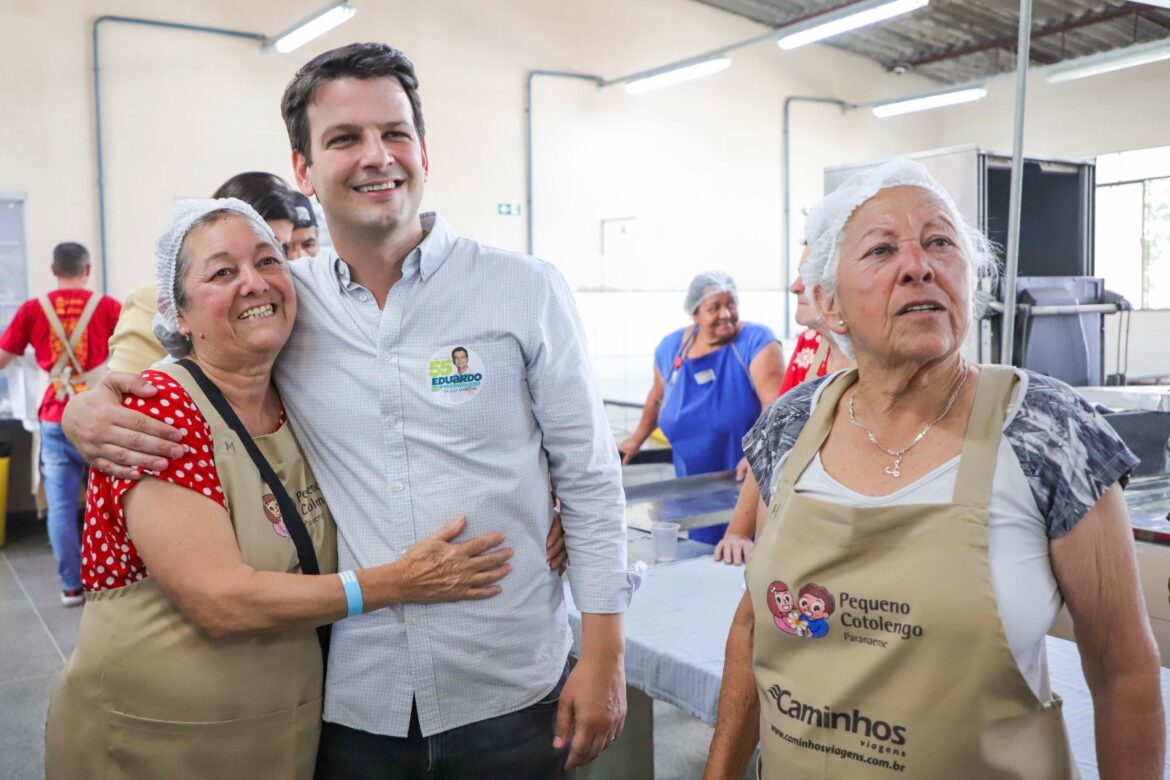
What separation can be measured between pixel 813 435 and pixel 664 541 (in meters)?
1.33

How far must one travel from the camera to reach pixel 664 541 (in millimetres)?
2648

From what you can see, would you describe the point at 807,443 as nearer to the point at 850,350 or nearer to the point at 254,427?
the point at 850,350

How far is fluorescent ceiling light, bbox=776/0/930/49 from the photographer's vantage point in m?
6.46

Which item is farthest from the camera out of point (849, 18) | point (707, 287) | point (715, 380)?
point (849, 18)

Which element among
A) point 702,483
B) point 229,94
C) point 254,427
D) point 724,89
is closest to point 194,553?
point 254,427

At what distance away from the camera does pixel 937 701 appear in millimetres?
1136

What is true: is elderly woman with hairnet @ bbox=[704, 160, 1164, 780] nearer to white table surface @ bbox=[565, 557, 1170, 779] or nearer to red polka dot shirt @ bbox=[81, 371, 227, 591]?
white table surface @ bbox=[565, 557, 1170, 779]

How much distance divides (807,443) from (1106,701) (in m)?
0.49

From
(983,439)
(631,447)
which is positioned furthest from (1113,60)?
(983,439)

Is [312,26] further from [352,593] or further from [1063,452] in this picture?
[1063,452]

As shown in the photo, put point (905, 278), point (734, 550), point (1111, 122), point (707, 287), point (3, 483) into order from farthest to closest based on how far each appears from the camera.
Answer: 1. point (1111, 122)
2. point (3, 483)
3. point (707, 287)
4. point (734, 550)
5. point (905, 278)

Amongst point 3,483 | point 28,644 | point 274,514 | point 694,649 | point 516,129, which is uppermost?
point 516,129

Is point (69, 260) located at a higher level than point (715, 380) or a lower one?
higher

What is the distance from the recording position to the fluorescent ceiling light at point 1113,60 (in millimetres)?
7402
